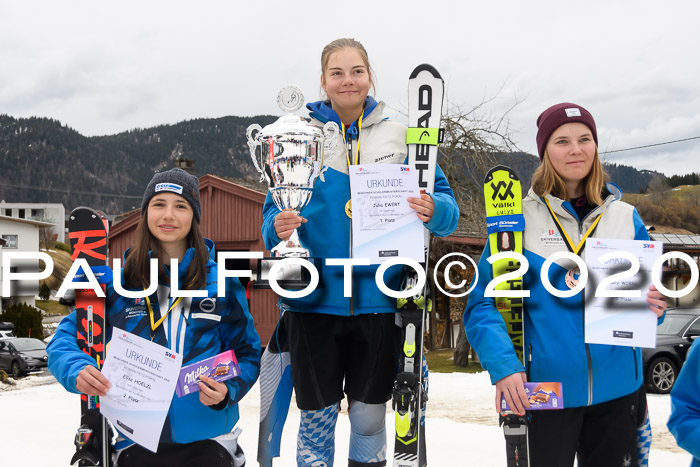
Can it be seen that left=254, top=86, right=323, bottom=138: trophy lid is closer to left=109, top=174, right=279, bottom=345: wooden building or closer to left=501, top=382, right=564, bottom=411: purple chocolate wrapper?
left=501, top=382, right=564, bottom=411: purple chocolate wrapper

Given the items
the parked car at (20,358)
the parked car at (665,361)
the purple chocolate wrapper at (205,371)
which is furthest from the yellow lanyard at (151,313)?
the parked car at (20,358)

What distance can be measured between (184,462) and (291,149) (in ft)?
4.29

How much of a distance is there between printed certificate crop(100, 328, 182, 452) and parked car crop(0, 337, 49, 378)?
2003 centimetres

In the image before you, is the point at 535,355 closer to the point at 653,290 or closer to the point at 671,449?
the point at 653,290

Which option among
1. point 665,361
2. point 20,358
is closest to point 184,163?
point 20,358

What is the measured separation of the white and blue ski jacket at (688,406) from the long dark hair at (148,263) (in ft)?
5.41

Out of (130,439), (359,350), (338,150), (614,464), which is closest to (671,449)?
(614,464)

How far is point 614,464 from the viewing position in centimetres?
219

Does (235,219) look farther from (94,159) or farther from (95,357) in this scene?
(94,159)

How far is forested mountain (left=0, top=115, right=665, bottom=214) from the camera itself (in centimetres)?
11538

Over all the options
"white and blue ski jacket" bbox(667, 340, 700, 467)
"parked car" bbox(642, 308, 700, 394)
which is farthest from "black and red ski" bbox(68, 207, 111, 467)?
"parked car" bbox(642, 308, 700, 394)

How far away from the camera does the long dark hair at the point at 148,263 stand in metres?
2.33

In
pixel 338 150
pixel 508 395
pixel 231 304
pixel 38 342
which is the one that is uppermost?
pixel 338 150

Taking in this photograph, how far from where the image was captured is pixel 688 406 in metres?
1.90
